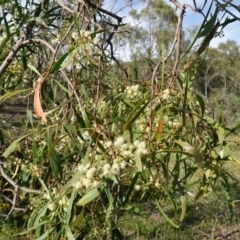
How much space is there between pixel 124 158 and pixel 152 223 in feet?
10.7

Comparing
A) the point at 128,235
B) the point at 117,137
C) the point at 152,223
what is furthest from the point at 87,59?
the point at 152,223

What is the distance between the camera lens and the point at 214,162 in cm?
73

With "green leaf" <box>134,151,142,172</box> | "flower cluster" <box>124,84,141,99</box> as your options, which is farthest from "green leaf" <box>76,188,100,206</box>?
"flower cluster" <box>124,84,141,99</box>

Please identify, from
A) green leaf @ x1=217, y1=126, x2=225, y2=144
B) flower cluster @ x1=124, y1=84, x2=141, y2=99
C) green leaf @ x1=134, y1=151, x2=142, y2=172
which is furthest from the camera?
flower cluster @ x1=124, y1=84, x2=141, y2=99

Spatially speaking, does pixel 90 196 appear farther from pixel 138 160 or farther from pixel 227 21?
pixel 227 21

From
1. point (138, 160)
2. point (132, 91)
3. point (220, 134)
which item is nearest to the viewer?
point (138, 160)

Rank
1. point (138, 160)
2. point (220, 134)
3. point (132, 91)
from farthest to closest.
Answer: point (132, 91)
point (220, 134)
point (138, 160)

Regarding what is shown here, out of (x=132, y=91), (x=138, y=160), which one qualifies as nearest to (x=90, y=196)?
(x=138, y=160)

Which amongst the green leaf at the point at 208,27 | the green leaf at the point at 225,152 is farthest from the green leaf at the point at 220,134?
the green leaf at the point at 208,27

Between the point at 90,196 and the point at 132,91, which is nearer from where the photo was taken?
the point at 90,196

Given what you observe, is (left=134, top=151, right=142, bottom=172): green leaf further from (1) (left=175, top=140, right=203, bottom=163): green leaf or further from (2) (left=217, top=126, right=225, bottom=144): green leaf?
(2) (left=217, top=126, right=225, bottom=144): green leaf

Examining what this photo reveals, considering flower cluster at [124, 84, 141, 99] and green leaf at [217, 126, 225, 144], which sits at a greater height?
flower cluster at [124, 84, 141, 99]

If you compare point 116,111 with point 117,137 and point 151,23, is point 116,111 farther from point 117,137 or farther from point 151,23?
point 151,23

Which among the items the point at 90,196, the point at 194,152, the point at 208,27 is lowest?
the point at 90,196
